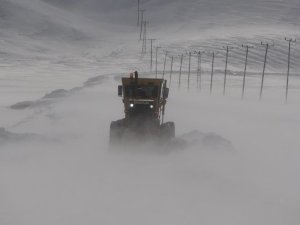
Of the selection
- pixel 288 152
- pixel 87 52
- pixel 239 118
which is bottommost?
pixel 87 52

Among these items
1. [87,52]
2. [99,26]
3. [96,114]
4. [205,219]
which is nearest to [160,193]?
[205,219]

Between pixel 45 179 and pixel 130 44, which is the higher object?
pixel 45 179

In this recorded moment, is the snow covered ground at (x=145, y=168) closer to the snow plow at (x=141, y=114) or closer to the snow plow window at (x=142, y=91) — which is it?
the snow plow at (x=141, y=114)

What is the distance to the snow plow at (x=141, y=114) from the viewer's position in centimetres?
1748

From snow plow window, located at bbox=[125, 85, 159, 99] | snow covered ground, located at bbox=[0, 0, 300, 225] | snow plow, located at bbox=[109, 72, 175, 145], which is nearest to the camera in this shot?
snow covered ground, located at bbox=[0, 0, 300, 225]

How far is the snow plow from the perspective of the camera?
17.5m

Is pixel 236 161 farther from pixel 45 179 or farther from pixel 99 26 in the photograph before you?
pixel 99 26

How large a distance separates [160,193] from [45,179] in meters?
2.98

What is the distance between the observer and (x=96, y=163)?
16.0 meters

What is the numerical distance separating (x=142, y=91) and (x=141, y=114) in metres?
0.80

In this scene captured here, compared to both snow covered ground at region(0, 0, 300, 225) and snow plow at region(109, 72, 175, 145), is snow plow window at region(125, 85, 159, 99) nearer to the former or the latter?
snow plow at region(109, 72, 175, 145)

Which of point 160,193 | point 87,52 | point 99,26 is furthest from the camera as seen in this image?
point 99,26

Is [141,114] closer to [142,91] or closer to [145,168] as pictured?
[142,91]

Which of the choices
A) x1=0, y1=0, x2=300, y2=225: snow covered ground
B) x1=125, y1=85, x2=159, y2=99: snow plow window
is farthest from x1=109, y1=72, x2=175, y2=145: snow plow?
x1=0, y1=0, x2=300, y2=225: snow covered ground
